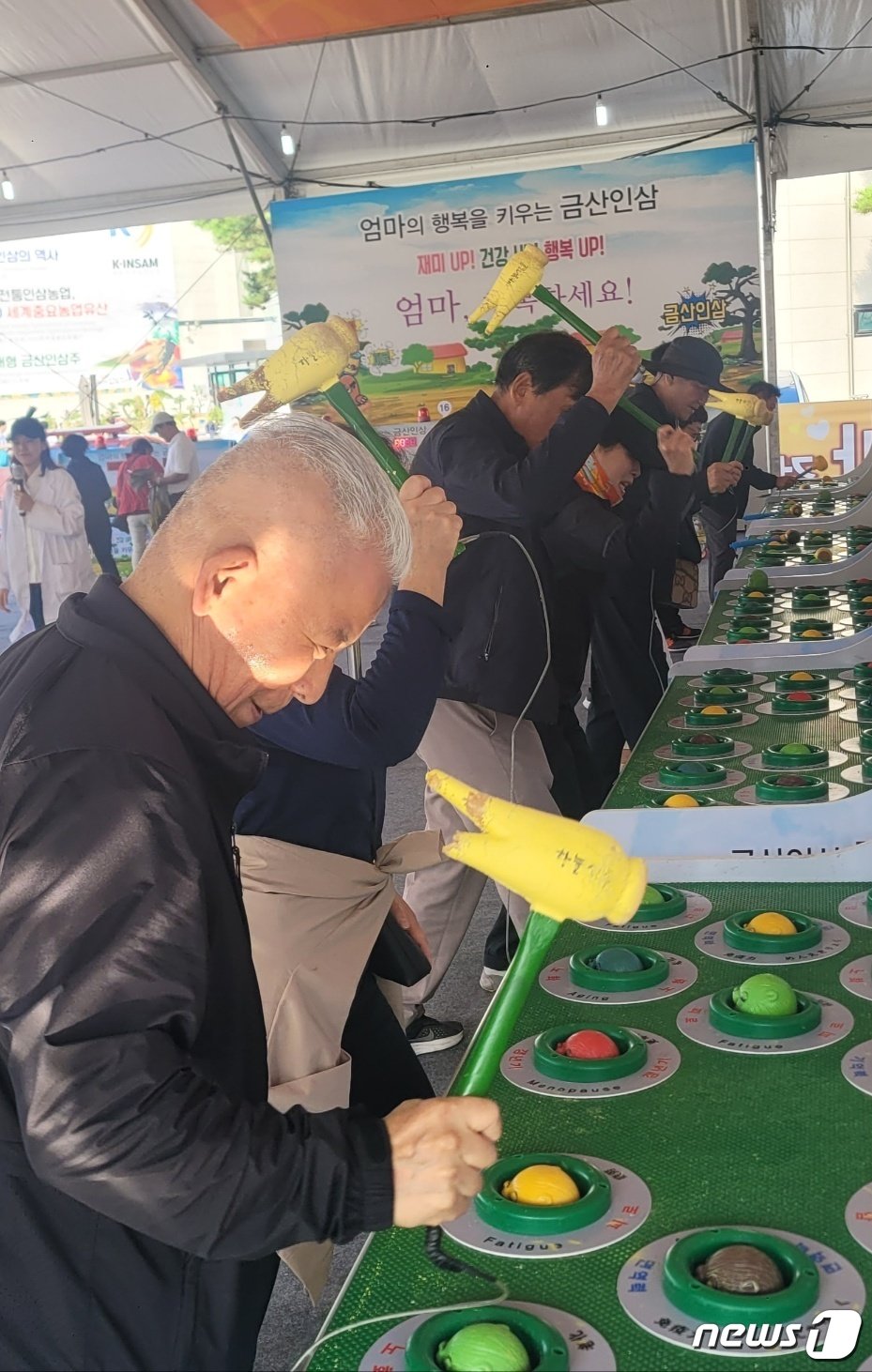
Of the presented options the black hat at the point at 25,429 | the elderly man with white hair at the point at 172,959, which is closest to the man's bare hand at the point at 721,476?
the black hat at the point at 25,429

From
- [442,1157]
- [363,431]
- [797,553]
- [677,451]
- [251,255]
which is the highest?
[251,255]

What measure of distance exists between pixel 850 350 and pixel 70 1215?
2200 centimetres

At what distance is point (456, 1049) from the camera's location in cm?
305

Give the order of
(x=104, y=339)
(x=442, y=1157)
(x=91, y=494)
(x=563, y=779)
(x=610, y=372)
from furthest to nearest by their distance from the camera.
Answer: (x=104, y=339)
(x=91, y=494)
(x=563, y=779)
(x=610, y=372)
(x=442, y=1157)

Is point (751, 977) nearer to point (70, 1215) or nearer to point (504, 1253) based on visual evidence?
point (504, 1253)

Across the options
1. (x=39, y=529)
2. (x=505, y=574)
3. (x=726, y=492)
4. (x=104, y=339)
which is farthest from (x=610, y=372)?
(x=104, y=339)

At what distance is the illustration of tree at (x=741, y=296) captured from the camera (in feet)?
26.4

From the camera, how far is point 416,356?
8.52 m

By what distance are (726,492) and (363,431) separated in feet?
13.0

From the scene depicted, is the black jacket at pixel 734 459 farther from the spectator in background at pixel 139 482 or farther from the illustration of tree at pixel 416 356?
the spectator in background at pixel 139 482

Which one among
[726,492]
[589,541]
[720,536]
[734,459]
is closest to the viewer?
[589,541]

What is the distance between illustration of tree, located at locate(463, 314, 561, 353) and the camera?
330 inches

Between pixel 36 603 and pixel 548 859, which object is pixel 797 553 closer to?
pixel 548 859

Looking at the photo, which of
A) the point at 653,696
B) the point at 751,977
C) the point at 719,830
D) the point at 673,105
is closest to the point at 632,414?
the point at 653,696
